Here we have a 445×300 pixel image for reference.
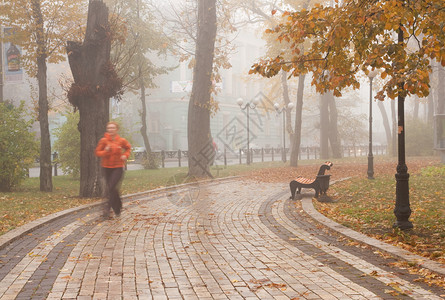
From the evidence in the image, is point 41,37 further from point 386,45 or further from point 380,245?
point 380,245

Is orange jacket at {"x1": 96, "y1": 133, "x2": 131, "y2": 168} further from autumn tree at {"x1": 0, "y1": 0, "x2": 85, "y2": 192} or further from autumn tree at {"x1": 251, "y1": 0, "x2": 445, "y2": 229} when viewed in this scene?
autumn tree at {"x1": 0, "y1": 0, "x2": 85, "y2": 192}

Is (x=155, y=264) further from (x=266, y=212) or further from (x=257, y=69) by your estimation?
(x=266, y=212)

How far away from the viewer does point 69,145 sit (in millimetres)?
21469

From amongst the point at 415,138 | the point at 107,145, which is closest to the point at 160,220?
the point at 107,145

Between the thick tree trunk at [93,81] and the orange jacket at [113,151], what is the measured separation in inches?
161

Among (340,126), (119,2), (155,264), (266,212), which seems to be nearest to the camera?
(155,264)

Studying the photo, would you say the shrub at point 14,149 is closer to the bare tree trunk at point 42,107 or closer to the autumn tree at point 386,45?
Result: the bare tree trunk at point 42,107

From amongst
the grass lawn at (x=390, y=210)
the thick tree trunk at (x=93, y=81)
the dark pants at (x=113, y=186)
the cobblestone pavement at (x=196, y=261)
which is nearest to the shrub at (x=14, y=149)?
the thick tree trunk at (x=93, y=81)

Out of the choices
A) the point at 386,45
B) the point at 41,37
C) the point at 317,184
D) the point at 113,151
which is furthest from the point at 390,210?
the point at 41,37

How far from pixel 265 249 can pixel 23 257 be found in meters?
3.16

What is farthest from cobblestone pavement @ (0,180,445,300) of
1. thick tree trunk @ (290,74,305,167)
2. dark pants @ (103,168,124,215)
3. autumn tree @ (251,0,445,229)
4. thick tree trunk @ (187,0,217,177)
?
thick tree trunk @ (290,74,305,167)

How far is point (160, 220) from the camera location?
31.9 ft

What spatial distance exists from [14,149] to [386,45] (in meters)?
12.1

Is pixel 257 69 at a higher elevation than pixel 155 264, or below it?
higher
